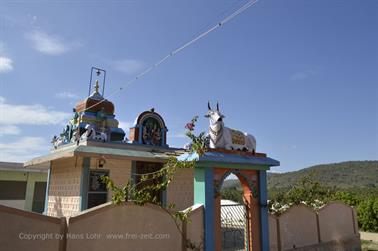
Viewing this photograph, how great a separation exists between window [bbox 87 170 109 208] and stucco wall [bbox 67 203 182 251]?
5.20m

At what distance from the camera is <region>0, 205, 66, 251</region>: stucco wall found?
4.63 metres

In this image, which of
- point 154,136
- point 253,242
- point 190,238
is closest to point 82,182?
point 154,136

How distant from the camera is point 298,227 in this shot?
30.3ft

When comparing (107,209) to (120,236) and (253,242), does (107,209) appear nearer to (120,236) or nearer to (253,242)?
(120,236)

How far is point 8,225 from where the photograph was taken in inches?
183

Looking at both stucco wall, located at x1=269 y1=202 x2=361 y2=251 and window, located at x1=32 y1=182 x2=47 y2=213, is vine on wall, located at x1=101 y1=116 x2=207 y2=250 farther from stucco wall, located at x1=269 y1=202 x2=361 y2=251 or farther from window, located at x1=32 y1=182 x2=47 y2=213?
window, located at x1=32 y1=182 x2=47 y2=213

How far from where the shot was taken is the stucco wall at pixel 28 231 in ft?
15.2

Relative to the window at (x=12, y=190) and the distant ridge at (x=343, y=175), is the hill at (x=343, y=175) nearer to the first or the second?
the distant ridge at (x=343, y=175)

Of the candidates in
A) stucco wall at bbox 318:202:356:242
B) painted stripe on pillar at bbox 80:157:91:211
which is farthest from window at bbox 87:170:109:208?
stucco wall at bbox 318:202:356:242

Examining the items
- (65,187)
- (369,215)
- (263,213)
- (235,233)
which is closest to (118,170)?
(65,187)

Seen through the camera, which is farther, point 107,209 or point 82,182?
point 82,182

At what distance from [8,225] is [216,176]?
4.14 m

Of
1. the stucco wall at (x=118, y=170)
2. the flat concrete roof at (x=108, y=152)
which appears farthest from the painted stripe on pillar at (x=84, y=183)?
the stucco wall at (x=118, y=170)

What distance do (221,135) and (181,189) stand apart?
5216 mm
